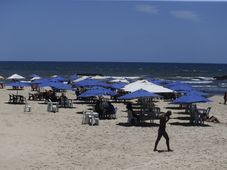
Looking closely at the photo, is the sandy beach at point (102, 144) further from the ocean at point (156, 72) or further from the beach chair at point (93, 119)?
the ocean at point (156, 72)

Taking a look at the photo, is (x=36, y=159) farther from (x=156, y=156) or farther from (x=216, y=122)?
(x=216, y=122)

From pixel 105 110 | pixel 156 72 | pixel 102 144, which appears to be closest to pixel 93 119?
pixel 105 110

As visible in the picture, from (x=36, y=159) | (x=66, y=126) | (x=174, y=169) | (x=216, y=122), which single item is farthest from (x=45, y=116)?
(x=174, y=169)

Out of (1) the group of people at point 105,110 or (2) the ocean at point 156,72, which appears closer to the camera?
(1) the group of people at point 105,110

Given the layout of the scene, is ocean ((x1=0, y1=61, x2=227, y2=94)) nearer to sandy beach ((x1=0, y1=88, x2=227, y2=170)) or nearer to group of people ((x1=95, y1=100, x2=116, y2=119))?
group of people ((x1=95, y1=100, x2=116, y2=119))

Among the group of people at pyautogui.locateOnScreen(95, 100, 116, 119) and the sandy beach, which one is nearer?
the sandy beach

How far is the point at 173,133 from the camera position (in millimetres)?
16828

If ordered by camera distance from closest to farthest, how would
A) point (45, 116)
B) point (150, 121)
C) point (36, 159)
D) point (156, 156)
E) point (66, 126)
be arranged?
point (36, 159) < point (156, 156) < point (66, 126) < point (150, 121) < point (45, 116)

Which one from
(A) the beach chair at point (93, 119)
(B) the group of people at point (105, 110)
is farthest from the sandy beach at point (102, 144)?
(B) the group of people at point (105, 110)

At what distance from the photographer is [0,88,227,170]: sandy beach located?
1159 cm

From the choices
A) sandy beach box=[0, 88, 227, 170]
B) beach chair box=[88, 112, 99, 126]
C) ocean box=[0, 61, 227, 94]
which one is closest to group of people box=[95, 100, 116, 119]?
sandy beach box=[0, 88, 227, 170]

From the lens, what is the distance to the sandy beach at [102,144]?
38.0 feet

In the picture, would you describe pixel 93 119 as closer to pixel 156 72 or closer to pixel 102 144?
pixel 102 144

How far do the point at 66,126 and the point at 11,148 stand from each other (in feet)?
16.2
